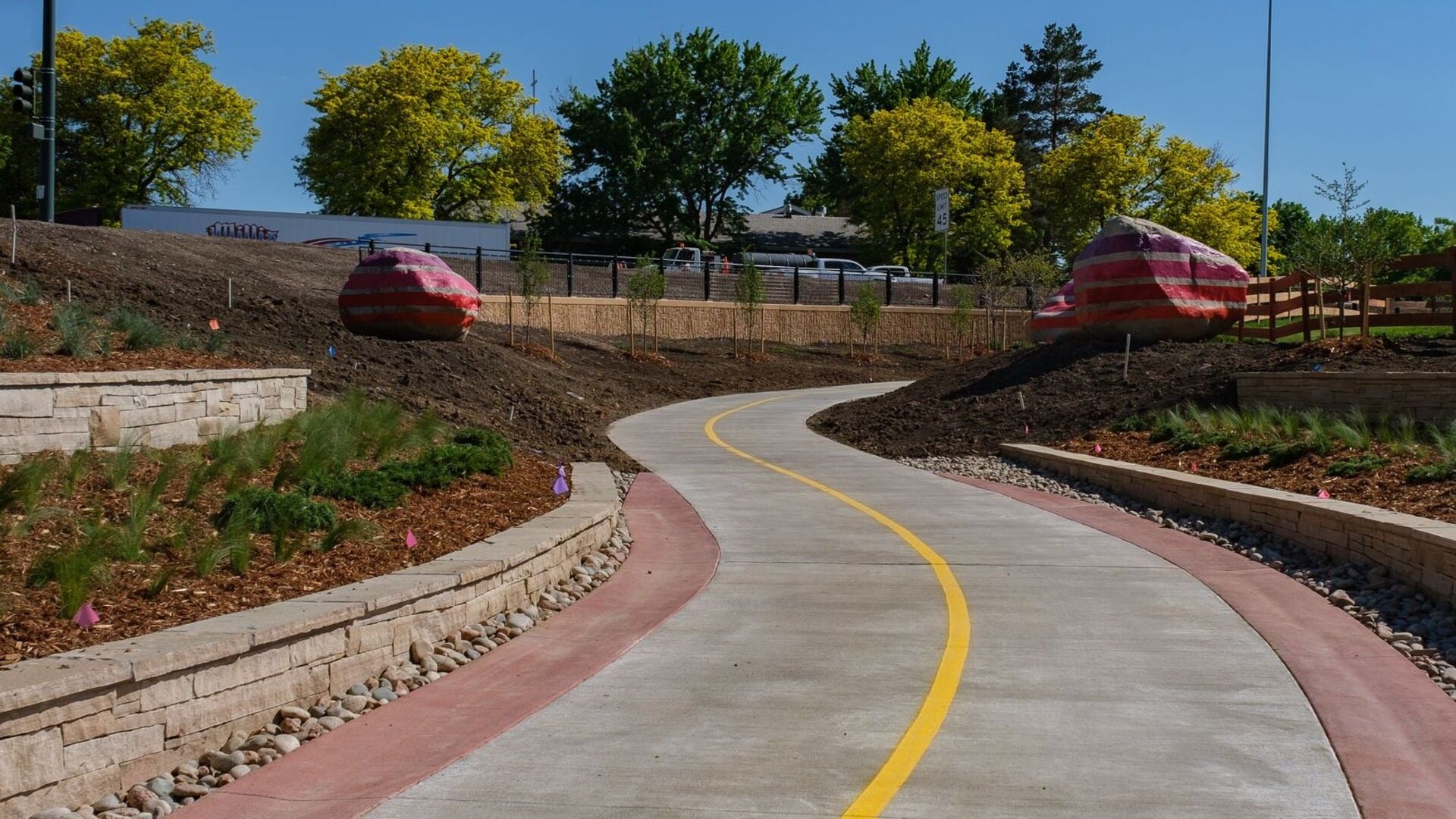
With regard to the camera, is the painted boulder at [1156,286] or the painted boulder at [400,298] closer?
the painted boulder at [1156,286]

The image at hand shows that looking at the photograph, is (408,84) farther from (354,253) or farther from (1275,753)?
(1275,753)

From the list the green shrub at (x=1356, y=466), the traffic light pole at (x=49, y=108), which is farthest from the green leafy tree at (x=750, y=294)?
the green shrub at (x=1356, y=466)

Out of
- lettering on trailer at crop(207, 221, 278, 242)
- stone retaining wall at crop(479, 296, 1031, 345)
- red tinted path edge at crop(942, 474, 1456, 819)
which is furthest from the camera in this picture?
lettering on trailer at crop(207, 221, 278, 242)

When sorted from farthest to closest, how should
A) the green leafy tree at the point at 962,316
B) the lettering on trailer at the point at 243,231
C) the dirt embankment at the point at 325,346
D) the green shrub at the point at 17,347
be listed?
the green leafy tree at the point at 962,316 < the lettering on trailer at the point at 243,231 < the dirt embankment at the point at 325,346 < the green shrub at the point at 17,347

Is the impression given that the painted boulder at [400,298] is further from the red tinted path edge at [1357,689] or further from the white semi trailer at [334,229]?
the white semi trailer at [334,229]

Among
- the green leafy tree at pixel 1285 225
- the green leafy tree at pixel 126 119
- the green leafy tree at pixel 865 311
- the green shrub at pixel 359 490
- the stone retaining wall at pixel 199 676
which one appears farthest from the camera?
the green leafy tree at pixel 1285 225

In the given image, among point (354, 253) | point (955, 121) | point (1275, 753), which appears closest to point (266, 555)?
point (1275, 753)

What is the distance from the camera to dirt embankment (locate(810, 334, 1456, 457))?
722 inches

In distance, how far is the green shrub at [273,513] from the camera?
29.2 ft

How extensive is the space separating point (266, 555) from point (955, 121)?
200ft

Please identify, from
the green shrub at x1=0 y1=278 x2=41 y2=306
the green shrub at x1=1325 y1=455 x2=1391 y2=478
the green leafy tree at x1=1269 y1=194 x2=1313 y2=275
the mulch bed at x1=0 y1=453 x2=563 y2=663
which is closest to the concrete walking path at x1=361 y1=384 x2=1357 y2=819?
the mulch bed at x1=0 y1=453 x2=563 y2=663

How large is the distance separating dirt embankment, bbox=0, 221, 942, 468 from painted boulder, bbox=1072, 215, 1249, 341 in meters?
9.16

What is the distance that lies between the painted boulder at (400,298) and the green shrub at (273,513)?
14294mm

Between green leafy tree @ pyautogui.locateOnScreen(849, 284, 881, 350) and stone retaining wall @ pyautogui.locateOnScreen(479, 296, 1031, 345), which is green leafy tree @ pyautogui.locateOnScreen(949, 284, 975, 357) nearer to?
stone retaining wall @ pyautogui.locateOnScreen(479, 296, 1031, 345)
